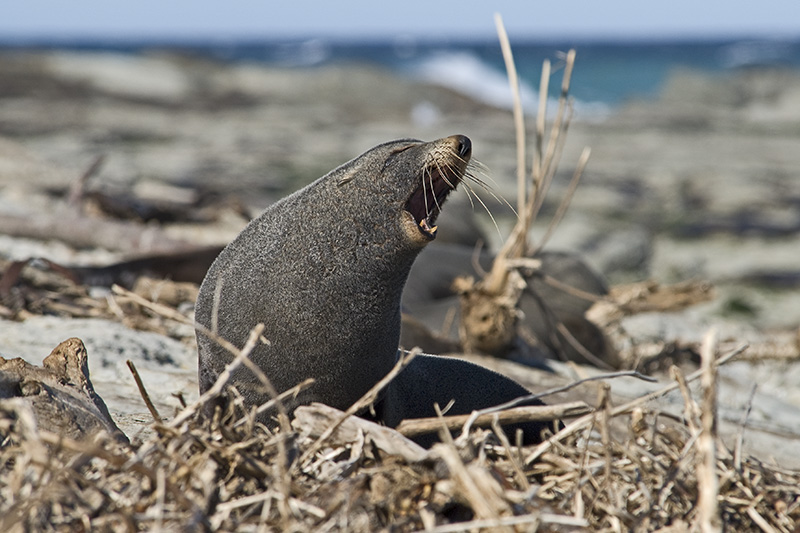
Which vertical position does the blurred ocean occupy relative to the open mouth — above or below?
below

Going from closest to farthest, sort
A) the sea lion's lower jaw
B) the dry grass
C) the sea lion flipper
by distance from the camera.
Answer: the dry grass
the sea lion's lower jaw
the sea lion flipper

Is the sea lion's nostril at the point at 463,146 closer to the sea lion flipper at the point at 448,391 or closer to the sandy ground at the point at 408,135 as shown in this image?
Result: the sea lion flipper at the point at 448,391

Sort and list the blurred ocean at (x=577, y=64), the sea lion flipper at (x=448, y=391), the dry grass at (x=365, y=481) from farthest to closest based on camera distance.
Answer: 1. the blurred ocean at (x=577, y=64)
2. the sea lion flipper at (x=448, y=391)
3. the dry grass at (x=365, y=481)

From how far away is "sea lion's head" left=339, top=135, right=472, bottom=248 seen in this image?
2955 mm

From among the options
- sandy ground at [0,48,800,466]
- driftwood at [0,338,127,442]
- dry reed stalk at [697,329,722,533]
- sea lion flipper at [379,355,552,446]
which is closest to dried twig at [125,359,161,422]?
driftwood at [0,338,127,442]

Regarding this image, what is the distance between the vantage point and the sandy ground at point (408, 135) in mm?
5488

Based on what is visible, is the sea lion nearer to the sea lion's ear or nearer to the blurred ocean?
the sea lion's ear

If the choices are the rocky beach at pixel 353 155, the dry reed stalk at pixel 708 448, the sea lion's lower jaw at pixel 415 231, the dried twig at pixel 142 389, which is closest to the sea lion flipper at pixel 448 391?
the sea lion's lower jaw at pixel 415 231

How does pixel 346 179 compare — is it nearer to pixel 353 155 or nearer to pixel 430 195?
pixel 430 195

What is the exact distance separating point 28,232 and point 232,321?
4602 mm

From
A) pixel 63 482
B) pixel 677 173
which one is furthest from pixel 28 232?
pixel 677 173

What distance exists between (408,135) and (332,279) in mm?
17145

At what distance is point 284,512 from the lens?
2.02m

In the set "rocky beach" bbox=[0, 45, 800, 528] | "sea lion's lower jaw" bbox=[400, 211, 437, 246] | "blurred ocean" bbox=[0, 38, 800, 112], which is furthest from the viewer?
"blurred ocean" bbox=[0, 38, 800, 112]
